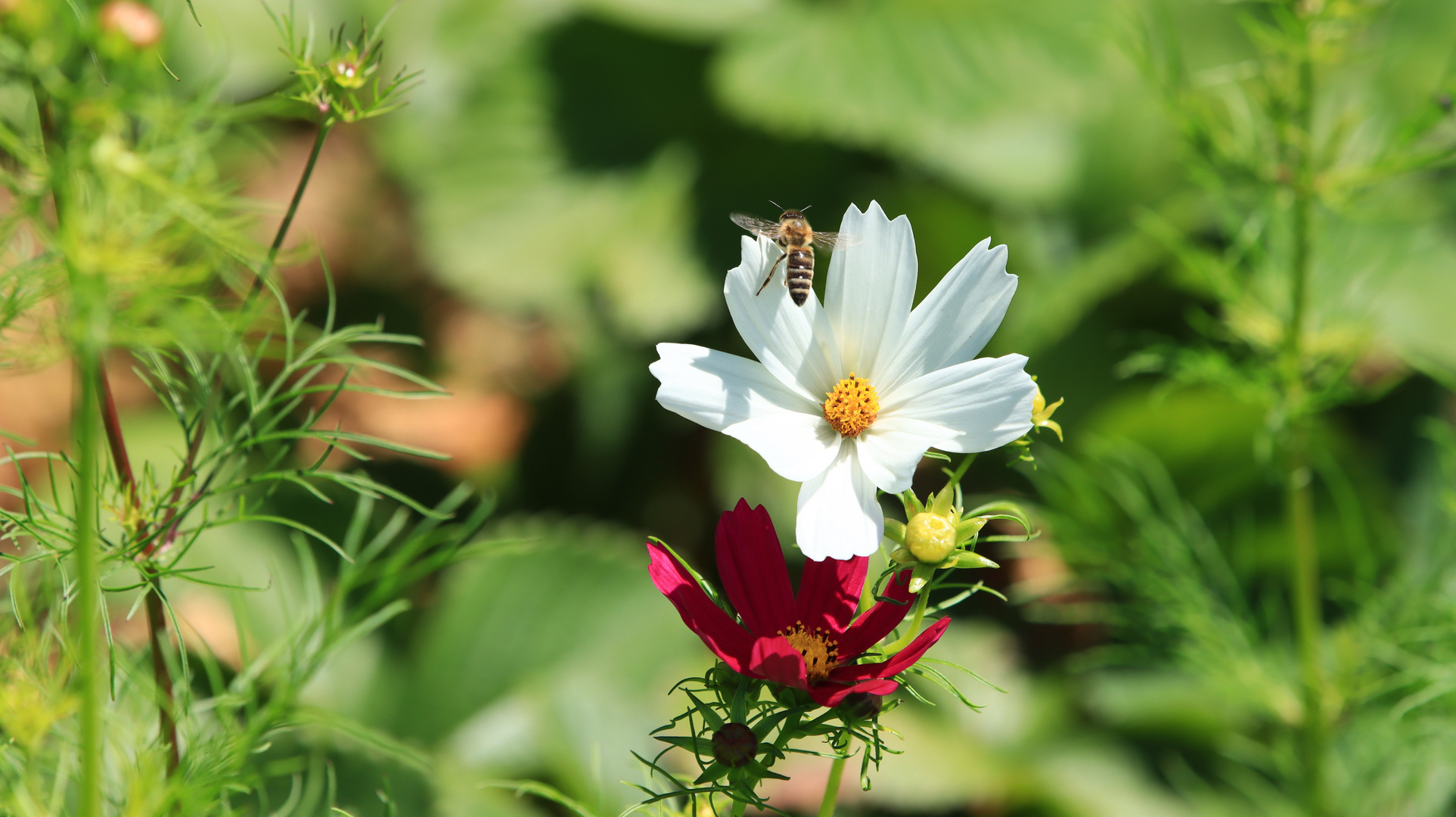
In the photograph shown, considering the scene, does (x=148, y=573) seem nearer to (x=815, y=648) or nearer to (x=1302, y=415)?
(x=815, y=648)

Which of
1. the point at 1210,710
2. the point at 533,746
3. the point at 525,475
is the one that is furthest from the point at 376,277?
the point at 1210,710

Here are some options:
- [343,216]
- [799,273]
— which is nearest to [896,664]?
[799,273]

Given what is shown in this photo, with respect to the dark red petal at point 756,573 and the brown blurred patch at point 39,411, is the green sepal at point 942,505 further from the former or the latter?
the brown blurred patch at point 39,411

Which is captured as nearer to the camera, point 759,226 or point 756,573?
point 756,573

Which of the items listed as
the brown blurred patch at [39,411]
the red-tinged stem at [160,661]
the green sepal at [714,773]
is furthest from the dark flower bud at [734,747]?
the brown blurred patch at [39,411]

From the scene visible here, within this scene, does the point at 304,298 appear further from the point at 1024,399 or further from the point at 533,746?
the point at 1024,399

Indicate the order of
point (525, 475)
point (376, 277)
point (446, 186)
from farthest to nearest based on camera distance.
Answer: point (376, 277) < point (446, 186) < point (525, 475)
